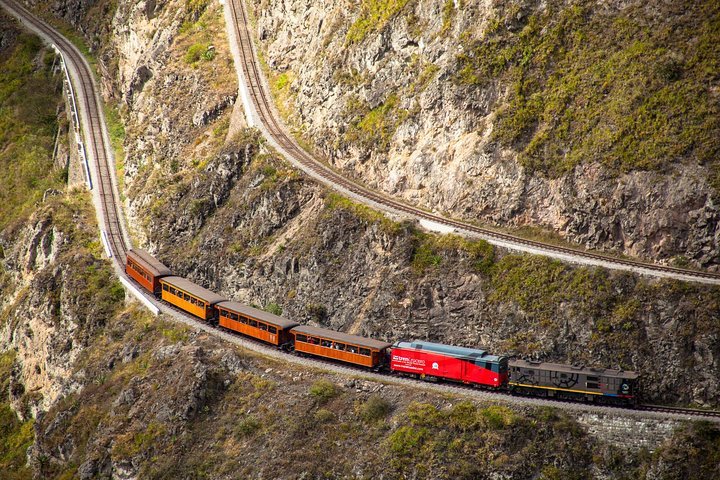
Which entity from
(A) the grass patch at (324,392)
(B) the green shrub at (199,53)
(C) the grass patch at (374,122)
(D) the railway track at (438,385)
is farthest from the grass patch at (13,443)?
(B) the green shrub at (199,53)

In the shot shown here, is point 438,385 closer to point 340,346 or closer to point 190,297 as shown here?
point 340,346

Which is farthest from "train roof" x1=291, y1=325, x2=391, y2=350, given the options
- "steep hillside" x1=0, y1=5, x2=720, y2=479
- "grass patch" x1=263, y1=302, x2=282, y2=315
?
"grass patch" x1=263, y1=302, x2=282, y2=315

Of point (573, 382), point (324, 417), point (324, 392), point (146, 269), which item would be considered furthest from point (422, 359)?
point (146, 269)

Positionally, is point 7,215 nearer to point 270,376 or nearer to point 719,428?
point 270,376

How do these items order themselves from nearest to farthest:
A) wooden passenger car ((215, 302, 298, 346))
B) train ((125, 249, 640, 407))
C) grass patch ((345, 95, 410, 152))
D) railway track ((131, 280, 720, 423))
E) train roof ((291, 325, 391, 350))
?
railway track ((131, 280, 720, 423))
train ((125, 249, 640, 407))
train roof ((291, 325, 391, 350))
wooden passenger car ((215, 302, 298, 346))
grass patch ((345, 95, 410, 152))

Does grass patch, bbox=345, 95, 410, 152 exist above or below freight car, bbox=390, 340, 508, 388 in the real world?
above

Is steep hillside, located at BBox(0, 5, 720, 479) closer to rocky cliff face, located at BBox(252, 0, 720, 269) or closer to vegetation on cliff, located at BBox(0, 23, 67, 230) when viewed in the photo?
rocky cliff face, located at BBox(252, 0, 720, 269)

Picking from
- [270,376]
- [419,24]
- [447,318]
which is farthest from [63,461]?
[419,24]
